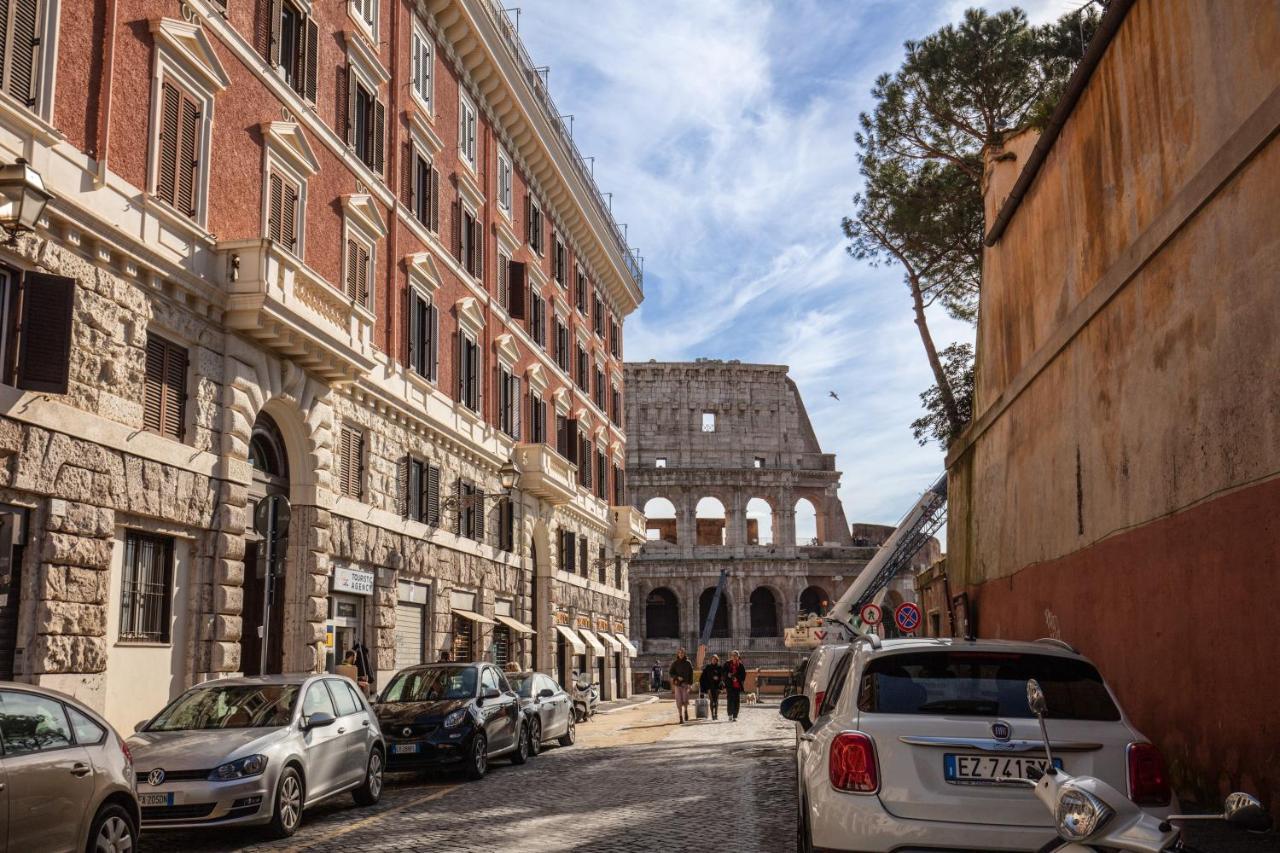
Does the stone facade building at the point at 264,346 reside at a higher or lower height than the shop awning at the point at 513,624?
higher

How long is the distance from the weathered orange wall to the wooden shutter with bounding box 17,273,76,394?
1088 centimetres

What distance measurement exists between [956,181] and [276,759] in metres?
20.7

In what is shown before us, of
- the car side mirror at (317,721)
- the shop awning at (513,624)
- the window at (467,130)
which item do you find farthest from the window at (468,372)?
the car side mirror at (317,721)

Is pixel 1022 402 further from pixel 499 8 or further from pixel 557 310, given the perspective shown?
pixel 557 310

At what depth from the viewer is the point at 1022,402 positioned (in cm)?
1703

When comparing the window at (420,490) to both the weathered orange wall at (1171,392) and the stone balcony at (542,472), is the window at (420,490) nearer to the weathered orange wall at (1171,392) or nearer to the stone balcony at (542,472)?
the stone balcony at (542,472)

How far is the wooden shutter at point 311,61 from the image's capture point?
19.6 m

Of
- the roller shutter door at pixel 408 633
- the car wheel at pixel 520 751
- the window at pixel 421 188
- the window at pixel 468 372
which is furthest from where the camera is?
the window at pixel 468 372

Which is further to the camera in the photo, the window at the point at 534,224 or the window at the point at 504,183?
the window at the point at 534,224

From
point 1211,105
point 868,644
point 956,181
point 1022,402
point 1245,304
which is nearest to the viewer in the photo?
point 868,644

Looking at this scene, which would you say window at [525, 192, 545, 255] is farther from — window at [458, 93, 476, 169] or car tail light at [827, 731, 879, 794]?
car tail light at [827, 731, 879, 794]

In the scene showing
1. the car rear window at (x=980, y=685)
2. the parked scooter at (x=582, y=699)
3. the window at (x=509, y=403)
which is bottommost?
the parked scooter at (x=582, y=699)

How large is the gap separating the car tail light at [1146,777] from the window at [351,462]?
52.8 ft

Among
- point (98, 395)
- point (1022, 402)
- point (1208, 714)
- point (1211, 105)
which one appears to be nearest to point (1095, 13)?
point (1022, 402)
